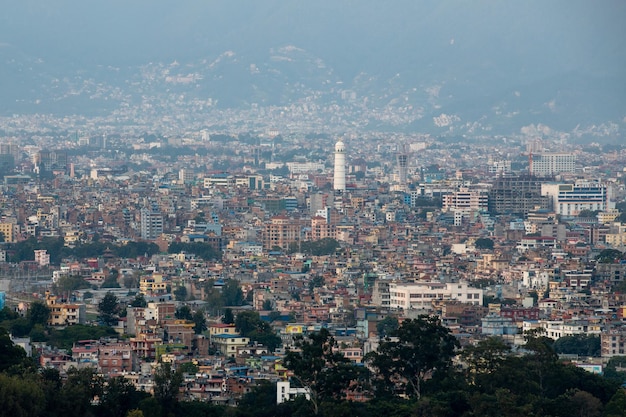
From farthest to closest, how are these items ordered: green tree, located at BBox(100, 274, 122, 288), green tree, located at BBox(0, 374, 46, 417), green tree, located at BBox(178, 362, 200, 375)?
1. green tree, located at BBox(100, 274, 122, 288)
2. green tree, located at BBox(178, 362, 200, 375)
3. green tree, located at BBox(0, 374, 46, 417)

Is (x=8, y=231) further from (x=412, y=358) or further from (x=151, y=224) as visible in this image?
(x=412, y=358)

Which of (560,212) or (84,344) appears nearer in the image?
(84,344)

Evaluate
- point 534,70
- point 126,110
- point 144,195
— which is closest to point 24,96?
point 126,110

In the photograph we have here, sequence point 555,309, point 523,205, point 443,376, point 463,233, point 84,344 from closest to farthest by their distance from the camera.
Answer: point 443,376
point 84,344
point 555,309
point 463,233
point 523,205

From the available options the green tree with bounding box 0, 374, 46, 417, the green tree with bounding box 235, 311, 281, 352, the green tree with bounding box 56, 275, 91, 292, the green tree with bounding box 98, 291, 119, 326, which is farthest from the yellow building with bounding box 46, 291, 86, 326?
the green tree with bounding box 0, 374, 46, 417

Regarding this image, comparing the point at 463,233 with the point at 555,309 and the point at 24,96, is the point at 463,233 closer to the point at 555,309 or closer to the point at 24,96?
the point at 555,309

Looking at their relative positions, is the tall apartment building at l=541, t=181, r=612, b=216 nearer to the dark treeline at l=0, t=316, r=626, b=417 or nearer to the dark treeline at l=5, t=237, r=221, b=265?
the dark treeline at l=5, t=237, r=221, b=265

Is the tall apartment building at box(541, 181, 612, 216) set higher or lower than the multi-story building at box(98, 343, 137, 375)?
higher
